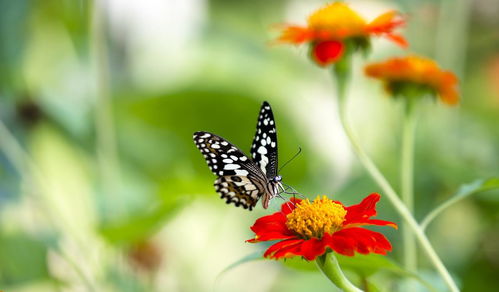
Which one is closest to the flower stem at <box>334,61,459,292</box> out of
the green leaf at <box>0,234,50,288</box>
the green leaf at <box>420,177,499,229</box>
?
the green leaf at <box>420,177,499,229</box>

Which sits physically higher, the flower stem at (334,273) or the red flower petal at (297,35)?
the red flower petal at (297,35)

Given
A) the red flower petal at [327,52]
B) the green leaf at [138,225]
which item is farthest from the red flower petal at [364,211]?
the green leaf at [138,225]

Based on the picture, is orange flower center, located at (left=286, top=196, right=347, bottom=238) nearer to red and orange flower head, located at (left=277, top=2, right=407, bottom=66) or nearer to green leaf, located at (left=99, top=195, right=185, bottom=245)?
red and orange flower head, located at (left=277, top=2, right=407, bottom=66)

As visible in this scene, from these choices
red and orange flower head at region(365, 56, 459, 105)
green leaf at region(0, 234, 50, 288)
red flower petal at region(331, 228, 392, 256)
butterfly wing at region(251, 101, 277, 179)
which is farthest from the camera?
green leaf at region(0, 234, 50, 288)

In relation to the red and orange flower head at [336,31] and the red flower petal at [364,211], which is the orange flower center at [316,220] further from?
the red and orange flower head at [336,31]

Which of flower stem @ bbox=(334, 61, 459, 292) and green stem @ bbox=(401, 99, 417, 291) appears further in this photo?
green stem @ bbox=(401, 99, 417, 291)

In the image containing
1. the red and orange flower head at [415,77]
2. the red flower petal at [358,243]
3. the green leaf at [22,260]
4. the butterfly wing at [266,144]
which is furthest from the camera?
the green leaf at [22,260]

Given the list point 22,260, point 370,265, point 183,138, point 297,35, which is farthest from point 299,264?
point 183,138

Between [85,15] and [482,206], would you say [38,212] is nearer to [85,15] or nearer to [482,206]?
[85,15]
